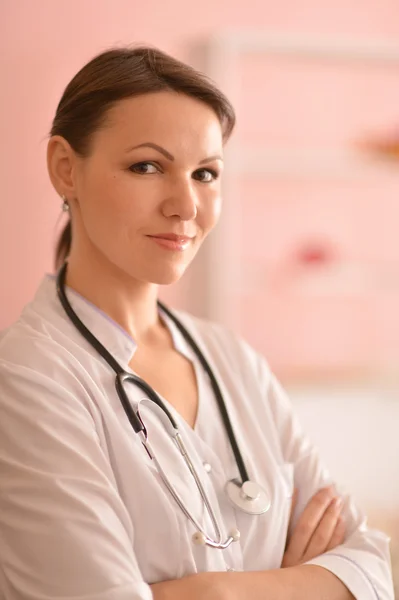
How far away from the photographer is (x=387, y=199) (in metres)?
2.56

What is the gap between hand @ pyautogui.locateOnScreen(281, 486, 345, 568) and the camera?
3.87 ft

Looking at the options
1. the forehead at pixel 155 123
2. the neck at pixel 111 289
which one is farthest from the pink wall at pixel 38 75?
the forehead at pixel 155 123

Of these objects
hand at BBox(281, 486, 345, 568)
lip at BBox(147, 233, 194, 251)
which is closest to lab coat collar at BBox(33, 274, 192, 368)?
lip at BBox(147, 233, 194, 251)

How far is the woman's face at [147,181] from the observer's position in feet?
3.63

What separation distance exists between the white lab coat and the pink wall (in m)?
1.05

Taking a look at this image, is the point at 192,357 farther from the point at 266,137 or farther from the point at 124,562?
the point at 266,137

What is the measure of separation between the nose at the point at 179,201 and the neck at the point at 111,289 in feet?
0.47

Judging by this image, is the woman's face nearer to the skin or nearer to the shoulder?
the skin

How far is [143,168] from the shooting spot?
1.12m

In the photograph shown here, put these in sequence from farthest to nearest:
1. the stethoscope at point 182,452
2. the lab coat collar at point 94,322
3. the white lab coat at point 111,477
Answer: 1. the lab coat collar at point 94,322
2. the stethoscope at point 182,452
3. the white lab coat at point 111,477

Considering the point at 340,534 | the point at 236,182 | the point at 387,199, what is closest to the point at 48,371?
the point at 340,534

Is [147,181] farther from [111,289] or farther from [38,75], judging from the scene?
[38,75]

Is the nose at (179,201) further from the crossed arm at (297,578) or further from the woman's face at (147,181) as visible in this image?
the crossed arm at (297,578)

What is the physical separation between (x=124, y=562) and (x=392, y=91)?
209 centimetres
